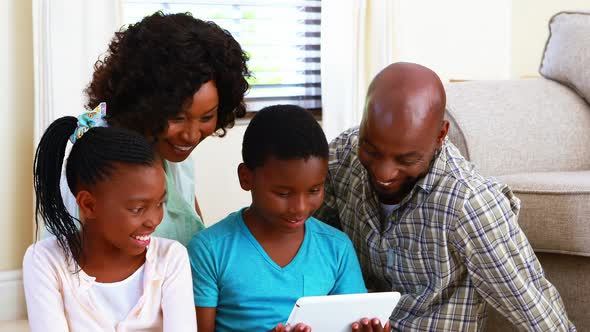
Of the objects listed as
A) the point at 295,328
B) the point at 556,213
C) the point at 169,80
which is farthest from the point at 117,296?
the point at 556,213

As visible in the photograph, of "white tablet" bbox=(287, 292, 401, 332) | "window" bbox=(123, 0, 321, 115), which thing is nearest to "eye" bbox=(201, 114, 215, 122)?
"white tablet" bbox=(287, 292, 401, 332)

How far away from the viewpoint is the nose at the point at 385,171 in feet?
Result: 4.78

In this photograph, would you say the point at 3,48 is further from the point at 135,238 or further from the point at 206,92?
the point at 135,238

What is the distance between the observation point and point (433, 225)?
61.2 inches

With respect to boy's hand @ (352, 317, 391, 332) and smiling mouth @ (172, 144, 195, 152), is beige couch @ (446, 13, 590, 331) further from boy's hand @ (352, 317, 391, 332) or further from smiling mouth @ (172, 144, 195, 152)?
smiling mouth @ (172, 144, 195, 152)

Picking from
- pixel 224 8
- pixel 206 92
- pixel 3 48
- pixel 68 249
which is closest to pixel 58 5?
pixel 3 48

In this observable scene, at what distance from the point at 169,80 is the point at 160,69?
0.11 ft

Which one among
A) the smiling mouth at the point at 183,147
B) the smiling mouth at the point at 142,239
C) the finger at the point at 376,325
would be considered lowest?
the finger at the point at 376,325

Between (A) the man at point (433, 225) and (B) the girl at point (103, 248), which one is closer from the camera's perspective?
(B) the girl at point (103, 248)

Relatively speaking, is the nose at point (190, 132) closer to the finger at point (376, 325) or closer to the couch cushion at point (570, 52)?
the finger at point (376, 325)

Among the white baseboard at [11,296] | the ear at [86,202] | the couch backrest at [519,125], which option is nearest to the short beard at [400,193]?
the couch backrest at [519,125]

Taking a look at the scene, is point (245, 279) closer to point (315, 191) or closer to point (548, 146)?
point (315, 191)

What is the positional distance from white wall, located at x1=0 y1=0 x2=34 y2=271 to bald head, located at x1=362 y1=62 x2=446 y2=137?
4.58ft

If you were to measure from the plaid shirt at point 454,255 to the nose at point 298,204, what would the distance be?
0.30 m
